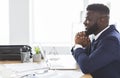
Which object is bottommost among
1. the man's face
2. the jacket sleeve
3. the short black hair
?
the jacket sleeve

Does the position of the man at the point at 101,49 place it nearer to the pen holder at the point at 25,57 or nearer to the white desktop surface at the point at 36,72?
the white desktop surface at the point at 36,72

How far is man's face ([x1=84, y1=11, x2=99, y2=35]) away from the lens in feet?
6.49

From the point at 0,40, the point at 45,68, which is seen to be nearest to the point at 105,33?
the point at 45,68

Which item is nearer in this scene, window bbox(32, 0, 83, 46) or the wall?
the wall

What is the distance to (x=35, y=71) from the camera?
192 cm

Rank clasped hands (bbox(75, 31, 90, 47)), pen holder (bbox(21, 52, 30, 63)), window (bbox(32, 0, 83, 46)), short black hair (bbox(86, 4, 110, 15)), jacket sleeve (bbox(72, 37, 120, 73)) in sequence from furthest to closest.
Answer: window (bbox(32, 0, 83, 46)), pen holder (bbox(21, 52, 30, 63)), clasped hands (bbox(75, 31, 90, 47)), short black hair (bbox(86, 4, 110, 15)), jacket sleeve (bbox(72, 37, 120, 73))

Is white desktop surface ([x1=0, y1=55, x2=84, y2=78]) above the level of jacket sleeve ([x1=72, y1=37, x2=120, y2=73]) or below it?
below

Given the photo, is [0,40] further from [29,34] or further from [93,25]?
[93,25]

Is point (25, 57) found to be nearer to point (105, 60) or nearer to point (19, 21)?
point (105, 60)

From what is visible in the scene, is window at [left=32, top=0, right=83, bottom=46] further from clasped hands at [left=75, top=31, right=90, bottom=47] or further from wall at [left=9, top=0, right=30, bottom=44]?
clasped hands at [left=75, top=31, right=90, bottom=47]

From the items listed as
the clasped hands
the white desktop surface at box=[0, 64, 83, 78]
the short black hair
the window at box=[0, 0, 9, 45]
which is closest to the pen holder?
the white desktop surface at box=[0, 64, 83, 78]

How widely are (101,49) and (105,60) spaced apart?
0.30 feet

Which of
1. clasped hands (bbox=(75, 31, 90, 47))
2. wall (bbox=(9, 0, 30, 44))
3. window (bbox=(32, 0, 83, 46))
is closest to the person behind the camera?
clasped hands (bbox=(75, 31, 90, 47))

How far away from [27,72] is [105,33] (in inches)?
28.6
